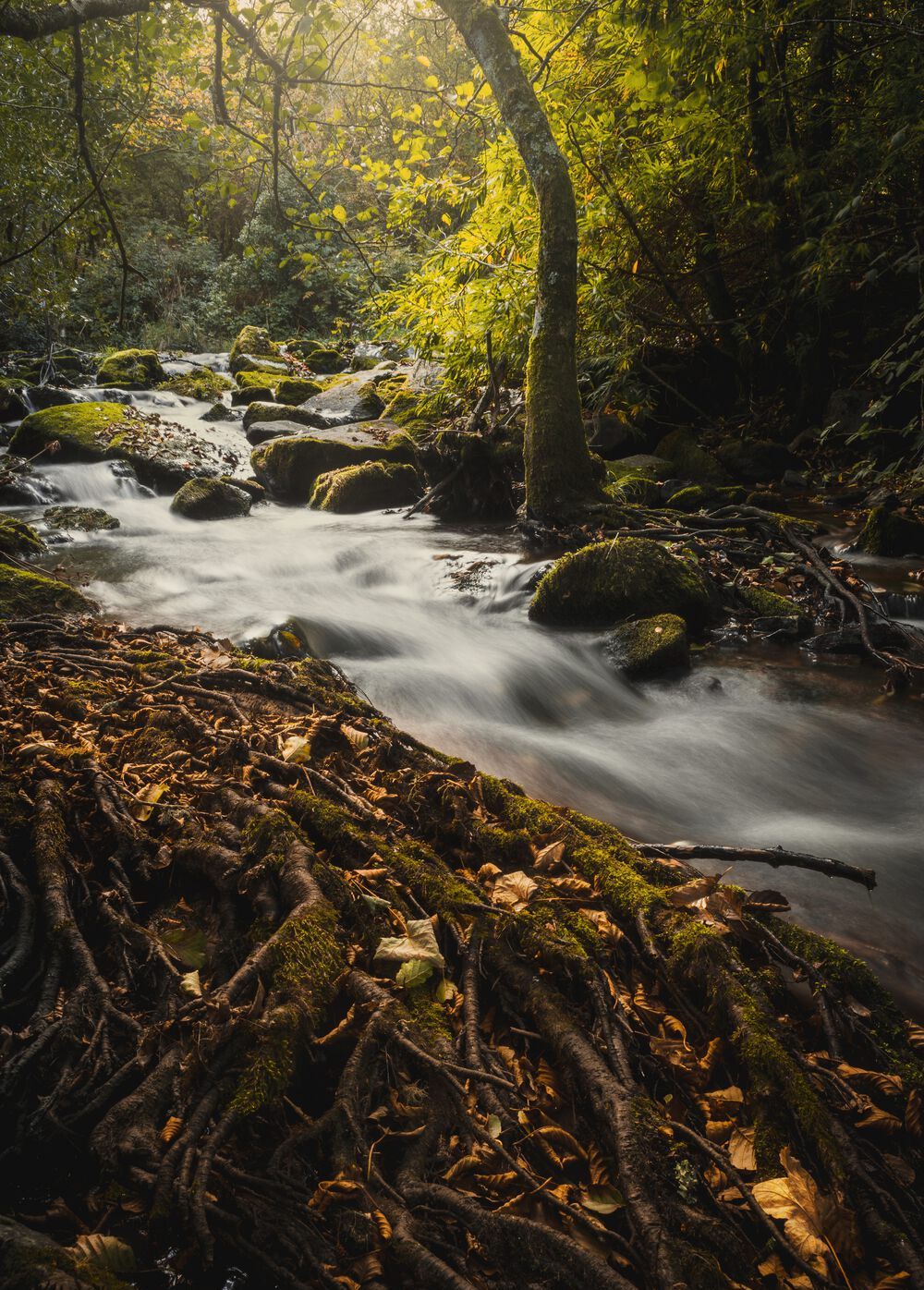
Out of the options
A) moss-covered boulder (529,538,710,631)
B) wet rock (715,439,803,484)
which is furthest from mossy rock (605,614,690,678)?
wet rock (715,439,803,484)

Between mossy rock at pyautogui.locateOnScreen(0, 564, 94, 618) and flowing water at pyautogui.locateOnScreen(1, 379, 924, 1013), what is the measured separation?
0.98 meters

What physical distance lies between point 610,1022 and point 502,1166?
41 cm

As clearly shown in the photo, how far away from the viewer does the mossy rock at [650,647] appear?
5320 mm

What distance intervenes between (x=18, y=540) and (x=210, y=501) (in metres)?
3.71

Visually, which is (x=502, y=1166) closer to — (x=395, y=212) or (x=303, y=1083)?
(x=303, y=1083)

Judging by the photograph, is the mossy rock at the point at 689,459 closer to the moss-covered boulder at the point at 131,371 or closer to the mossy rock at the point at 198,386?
the mossy rock at the point at 198,386

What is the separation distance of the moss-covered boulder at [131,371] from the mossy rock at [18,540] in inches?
429

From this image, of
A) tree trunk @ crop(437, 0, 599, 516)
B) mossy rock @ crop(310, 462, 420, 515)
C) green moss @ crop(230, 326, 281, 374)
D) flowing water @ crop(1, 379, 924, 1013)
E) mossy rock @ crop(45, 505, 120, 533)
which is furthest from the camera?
green moss @ crop(230, 326, 281, 374)

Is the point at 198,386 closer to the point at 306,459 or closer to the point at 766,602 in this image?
the point at 306,459

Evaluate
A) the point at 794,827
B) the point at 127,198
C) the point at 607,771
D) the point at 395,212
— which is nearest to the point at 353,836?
the point at 607,771

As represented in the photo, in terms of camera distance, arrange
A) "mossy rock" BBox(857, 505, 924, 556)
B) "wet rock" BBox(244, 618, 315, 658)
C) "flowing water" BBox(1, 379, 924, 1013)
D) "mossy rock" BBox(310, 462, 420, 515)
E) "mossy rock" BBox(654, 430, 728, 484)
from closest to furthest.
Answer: "flowing water" BBox(1, 379, 924, 1013)
"wet rock" BBox(244, 618, 315, 658)
"mossy rock" BBox(857, 505, 924, 556)
"mossy rock" BBox(654, 430, 728, 484)
"mossy rock" BBox(310, 462, 420, 515)

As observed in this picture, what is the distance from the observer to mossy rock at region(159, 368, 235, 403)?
53.8 feet

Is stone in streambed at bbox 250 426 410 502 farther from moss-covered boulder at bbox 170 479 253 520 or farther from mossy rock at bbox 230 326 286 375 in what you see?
mossy rock at bbox 230 326 286 375

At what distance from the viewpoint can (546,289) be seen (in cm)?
704
